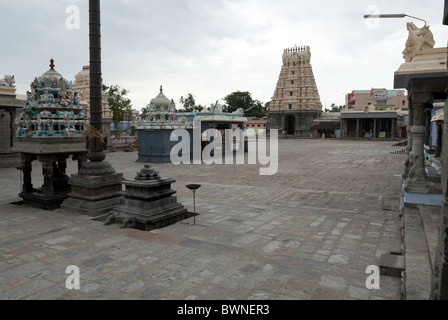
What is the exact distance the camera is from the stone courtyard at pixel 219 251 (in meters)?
4.07

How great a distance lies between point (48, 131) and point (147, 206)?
349 cm

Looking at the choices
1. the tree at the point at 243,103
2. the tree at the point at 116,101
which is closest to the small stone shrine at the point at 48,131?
the tree at the point at 116,101

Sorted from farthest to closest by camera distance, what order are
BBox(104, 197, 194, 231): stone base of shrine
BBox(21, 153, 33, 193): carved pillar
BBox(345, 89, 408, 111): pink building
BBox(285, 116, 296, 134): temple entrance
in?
BBox(285, 116, 296, 134): temple entrance → BBox(345, 89, 408, 111): pink building → BBox(21, 153, 33, 193): carved pillar → BBox(104, 197, 194, 231): stone base of shrine

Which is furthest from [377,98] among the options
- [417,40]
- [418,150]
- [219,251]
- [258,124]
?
[219,251]

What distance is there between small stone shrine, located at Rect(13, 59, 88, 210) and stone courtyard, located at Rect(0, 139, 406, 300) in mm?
543

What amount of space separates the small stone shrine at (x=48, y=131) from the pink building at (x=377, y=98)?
48.2 metres

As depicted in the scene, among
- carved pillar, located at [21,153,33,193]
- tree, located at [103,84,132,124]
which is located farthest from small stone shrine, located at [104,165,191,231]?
tree, located at [103,84,132,124]

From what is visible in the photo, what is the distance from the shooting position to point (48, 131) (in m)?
8.16

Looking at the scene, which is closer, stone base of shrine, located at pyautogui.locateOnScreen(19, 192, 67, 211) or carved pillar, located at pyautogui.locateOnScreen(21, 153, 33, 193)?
stone base of shrine, located at pyautogui.locateOnScreen(19, 192, 67, 211)

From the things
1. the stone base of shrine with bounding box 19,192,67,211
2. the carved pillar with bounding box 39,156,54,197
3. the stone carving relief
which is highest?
the stone carving relief

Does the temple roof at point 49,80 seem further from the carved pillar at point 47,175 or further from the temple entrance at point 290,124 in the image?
the temple entrance at point 290,124

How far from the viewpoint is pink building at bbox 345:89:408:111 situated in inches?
1992

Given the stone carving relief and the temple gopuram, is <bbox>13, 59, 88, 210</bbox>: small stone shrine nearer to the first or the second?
the stone carving relief

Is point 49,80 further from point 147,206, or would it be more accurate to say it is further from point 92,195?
point 147,206
